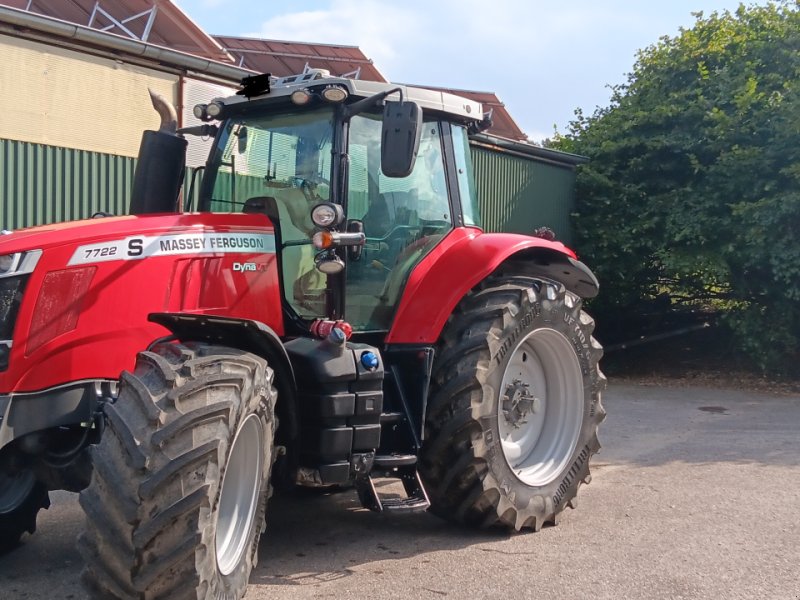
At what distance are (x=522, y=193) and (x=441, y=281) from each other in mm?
8926

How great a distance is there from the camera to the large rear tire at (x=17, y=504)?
4.23m

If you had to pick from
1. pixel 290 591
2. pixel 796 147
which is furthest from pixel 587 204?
pixel 290 591

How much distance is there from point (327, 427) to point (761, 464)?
13.6 feet

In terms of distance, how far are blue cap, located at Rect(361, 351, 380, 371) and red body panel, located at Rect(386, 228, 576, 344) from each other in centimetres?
44

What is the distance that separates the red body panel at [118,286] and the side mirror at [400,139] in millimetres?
762

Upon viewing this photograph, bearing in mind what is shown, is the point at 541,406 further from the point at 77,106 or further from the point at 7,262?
the point at 77,106

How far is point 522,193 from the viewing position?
44.2 ft

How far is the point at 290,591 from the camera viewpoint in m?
3.87

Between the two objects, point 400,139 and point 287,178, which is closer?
point 400,139

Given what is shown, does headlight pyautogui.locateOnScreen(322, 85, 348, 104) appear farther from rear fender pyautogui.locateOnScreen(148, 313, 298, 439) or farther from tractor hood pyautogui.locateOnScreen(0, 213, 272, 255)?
rear fender pyautogui.locateOnScreen(148, 313, 298, 439)

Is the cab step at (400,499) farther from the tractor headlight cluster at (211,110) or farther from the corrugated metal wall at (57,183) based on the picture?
the corrugated metal wall at (57,183)

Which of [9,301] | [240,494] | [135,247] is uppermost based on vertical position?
[135,247]

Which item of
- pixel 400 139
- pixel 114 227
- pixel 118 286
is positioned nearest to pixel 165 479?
pixel 118 286

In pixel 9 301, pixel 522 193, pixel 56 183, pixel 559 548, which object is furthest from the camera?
pixel 522 193
